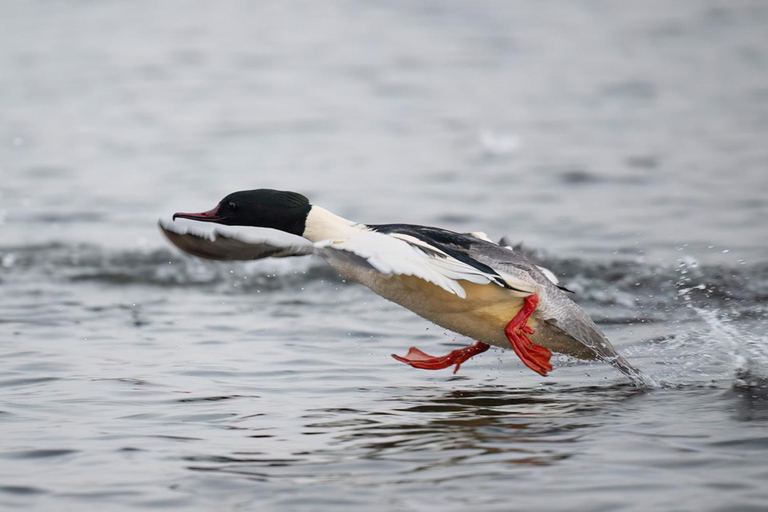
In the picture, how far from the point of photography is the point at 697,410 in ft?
18.3

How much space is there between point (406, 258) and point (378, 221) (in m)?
6.08

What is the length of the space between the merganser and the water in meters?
0.30

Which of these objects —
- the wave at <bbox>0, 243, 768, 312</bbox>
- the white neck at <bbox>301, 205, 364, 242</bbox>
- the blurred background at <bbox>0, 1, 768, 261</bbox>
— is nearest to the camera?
the white neck at <bbox>301, 205, 364, 242</bbox>

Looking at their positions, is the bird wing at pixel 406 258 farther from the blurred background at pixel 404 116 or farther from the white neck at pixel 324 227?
the blurred background at pixel 404 116

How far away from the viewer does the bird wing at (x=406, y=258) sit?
5.25 m

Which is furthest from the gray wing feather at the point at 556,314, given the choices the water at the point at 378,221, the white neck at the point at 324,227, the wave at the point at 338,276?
the wave at the point at 338,276

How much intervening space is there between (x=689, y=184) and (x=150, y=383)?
8.15 meters

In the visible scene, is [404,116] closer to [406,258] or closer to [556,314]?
[556,314]

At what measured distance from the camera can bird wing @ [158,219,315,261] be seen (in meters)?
6.36

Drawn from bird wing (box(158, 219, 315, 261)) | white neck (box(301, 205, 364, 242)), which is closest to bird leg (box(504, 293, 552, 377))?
white neck (box(301, 205, 364, 242))

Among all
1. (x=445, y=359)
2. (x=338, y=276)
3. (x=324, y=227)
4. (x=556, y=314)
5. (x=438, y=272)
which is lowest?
(x=445, y=359)

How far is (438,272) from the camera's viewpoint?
5391 mm

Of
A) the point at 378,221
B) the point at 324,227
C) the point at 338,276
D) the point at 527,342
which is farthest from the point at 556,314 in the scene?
the point at 378,221

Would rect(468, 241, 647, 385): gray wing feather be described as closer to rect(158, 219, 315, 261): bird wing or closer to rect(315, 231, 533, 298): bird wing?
rect(315, 231, 533, 298): bird wing
